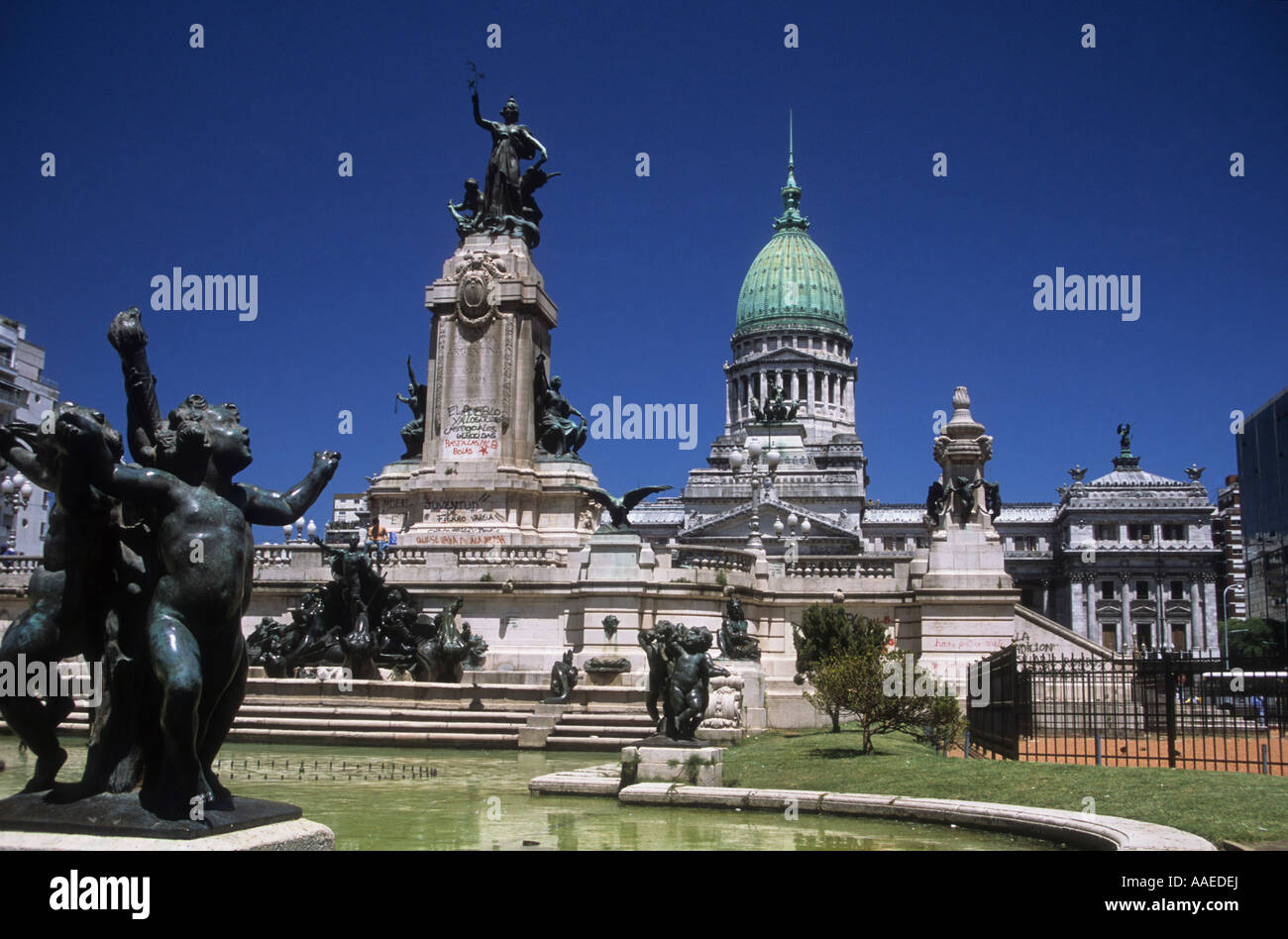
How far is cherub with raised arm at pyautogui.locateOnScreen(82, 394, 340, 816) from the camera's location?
6816 mm

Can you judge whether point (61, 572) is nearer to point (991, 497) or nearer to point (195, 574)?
point (195, 574)

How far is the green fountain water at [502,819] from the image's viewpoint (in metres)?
10.9

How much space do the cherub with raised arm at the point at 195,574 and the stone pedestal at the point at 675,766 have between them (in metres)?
7.88

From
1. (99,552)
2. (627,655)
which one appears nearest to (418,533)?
(627,655)

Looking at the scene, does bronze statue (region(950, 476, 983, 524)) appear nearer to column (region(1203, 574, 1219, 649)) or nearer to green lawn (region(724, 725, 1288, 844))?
green lawn (region(724, 725, 1288, 844))

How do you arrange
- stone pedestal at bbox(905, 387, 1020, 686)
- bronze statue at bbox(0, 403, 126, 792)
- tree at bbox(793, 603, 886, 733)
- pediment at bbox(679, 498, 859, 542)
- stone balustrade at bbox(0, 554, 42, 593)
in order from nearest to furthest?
bronze statue at bbox(0, 403, 126, 792) → tree at bbox(793, 603, 886, 733) → stone pedestal at bbox(905, 387, 1020, 686) → stone balustrade at bbox(0, 554, 42, 593) → pediment at bbox(679, 498, 859, 542)

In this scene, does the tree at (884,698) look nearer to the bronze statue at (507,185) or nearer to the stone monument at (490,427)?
the stone monument at (490,427)

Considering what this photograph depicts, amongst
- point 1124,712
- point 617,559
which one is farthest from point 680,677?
point 617,559

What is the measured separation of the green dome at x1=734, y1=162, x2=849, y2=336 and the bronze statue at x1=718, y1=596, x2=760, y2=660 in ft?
377

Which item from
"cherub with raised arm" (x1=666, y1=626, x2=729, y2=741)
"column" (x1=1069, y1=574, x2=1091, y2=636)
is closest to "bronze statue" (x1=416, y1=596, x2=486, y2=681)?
"cherub with raised arm" (x1=666, y1=626, x2=729, y2=741)

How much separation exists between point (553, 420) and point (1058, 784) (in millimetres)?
26424

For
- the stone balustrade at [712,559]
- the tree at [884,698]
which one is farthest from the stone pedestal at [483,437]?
the tree at [884,698]
